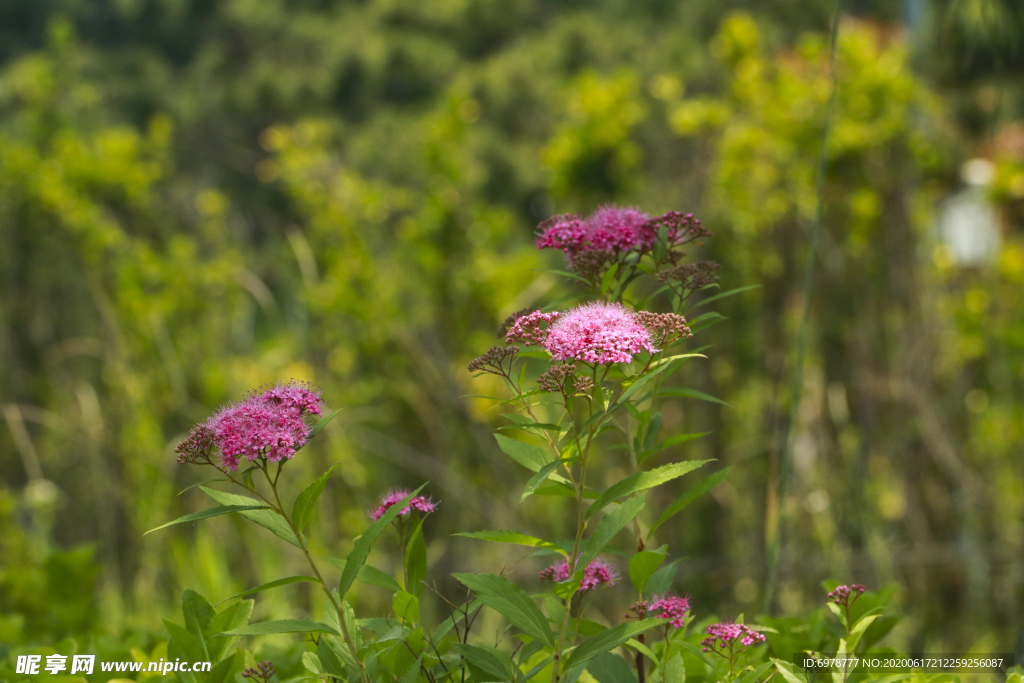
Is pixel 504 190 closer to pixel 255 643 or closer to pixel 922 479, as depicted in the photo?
pixel 922 479

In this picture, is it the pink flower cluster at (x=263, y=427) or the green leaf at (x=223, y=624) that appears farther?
the green leaf at (x=223, y=624)

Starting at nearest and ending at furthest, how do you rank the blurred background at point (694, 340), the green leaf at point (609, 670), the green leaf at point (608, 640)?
the green leaf at point (608, 640) < the green leaf at point (609, 670) < the blurred background at point (694, 340)

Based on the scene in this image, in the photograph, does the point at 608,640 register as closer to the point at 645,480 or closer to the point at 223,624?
the point at 645,480

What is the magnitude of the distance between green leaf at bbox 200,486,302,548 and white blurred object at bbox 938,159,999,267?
261cm

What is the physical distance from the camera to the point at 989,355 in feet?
8.06

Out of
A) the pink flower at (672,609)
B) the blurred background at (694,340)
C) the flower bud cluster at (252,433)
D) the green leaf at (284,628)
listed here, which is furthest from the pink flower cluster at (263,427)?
Answer: the blurred background at (694,340)

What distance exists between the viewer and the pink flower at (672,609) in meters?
0.77

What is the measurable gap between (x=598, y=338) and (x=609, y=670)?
305 millimetres

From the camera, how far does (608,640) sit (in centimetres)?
67

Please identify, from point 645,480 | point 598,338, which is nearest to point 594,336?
point 598,338

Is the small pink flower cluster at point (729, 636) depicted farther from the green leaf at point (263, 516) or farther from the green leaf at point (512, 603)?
the green leaf at point (263, 516)

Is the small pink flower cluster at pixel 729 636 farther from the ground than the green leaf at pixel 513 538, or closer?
closer

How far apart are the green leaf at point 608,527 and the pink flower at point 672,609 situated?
0.12 meters

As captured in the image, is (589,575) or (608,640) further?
(589,575)
